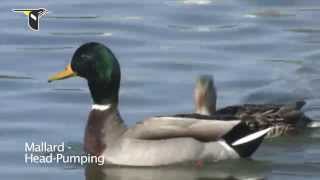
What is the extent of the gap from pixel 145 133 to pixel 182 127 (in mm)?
342

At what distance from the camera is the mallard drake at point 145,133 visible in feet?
41.8

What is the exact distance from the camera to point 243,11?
1911 centimetres

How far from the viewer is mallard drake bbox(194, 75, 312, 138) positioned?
543 inches

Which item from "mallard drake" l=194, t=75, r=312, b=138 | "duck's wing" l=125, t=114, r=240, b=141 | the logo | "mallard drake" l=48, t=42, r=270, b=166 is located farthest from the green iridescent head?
the logo

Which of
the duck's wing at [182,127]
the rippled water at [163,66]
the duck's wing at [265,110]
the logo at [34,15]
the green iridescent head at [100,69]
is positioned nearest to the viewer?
the duck's wing at [182,127]

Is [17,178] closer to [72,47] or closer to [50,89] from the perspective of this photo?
[50,89]

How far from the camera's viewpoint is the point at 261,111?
14.0 metres

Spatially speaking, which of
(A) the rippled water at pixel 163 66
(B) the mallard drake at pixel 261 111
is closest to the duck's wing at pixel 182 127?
(A) the rippled water at pixel 163 66

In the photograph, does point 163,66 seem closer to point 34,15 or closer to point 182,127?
point 34,15

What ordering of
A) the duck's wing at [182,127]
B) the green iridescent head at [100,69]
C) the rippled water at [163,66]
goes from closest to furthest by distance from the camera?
1. the duck's wing at [182,127]
2. the rippled water at [163,66]
3. the green iridescent head at [100,69]

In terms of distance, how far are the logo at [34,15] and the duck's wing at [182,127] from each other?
5.81 m

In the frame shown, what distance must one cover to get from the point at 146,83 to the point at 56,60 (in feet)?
4.92

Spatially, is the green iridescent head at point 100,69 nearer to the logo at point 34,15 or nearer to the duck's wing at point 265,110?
the duck's wing at point 265,110

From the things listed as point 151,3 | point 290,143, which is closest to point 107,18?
point 151,3
